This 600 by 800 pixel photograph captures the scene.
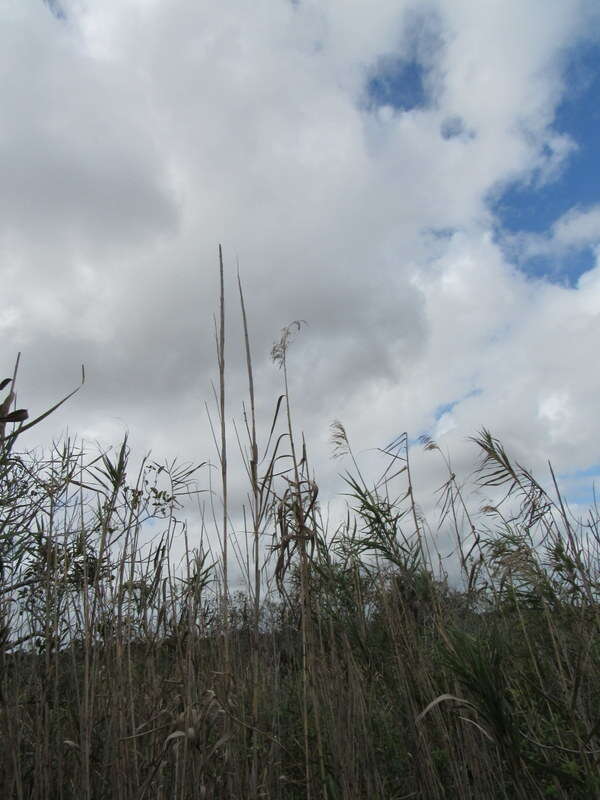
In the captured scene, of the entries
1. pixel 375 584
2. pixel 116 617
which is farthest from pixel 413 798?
pixel 116 617

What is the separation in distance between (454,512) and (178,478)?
1510 millimetres

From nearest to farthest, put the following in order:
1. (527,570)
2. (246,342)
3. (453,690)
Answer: (246,342) → (453,690) → (527,570)

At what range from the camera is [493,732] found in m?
1.79

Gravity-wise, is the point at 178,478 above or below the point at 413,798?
above

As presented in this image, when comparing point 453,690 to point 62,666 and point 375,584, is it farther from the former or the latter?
point 62,666

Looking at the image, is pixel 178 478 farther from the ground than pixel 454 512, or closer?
farther from the ground

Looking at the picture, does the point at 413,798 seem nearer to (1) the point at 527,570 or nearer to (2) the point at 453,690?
(2) the point at 453,690

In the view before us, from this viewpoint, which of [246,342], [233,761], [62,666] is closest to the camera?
[246,342]

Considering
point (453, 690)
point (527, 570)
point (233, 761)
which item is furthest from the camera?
point (527, 570)

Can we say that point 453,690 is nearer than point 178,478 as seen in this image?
Yes

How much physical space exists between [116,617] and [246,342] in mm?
1377

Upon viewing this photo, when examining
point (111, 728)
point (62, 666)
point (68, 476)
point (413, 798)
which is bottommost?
point (413, 798)

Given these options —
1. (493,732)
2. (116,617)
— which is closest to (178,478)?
(116,617)

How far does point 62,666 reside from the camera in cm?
265
